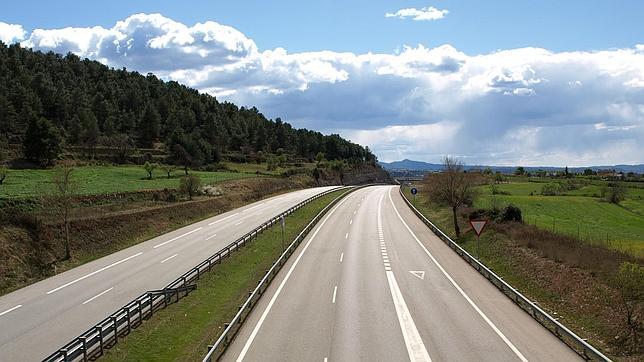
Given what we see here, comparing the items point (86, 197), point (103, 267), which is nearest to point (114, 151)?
point (86, 197)

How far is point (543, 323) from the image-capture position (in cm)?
1933

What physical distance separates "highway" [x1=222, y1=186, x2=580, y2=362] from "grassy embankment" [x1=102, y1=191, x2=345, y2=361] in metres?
1.18

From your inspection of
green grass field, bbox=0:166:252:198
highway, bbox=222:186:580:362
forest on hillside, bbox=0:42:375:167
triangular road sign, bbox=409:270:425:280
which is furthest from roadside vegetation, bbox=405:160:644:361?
forest on hillside, bbox=0:42:375:167

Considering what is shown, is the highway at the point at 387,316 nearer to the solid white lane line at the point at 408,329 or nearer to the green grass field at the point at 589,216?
the solid white lane line at the point at 408,329

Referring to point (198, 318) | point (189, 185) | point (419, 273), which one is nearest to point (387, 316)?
point (198, 318)

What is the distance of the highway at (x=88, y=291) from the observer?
20.0 metres

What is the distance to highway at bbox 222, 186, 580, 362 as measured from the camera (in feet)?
53.5

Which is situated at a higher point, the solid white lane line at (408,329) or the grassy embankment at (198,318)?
the solid white lane line at (408,329)

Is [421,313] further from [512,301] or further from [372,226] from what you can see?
[372,226]

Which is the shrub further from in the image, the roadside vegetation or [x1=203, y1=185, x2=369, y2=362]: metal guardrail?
[x1=203, y1=185, x2=369, y2=362]: metal guardrail

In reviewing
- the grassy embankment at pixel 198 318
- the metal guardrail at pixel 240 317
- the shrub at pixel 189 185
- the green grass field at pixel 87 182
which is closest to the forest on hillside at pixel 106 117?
the green grass field at pixel 87 182

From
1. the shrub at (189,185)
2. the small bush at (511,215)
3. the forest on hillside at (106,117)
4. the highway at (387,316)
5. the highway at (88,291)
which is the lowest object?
the highway at (88,291)

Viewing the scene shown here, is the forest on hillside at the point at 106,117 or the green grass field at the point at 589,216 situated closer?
the green grass field at the point at 589,216

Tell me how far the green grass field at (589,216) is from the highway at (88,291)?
27252 mm
